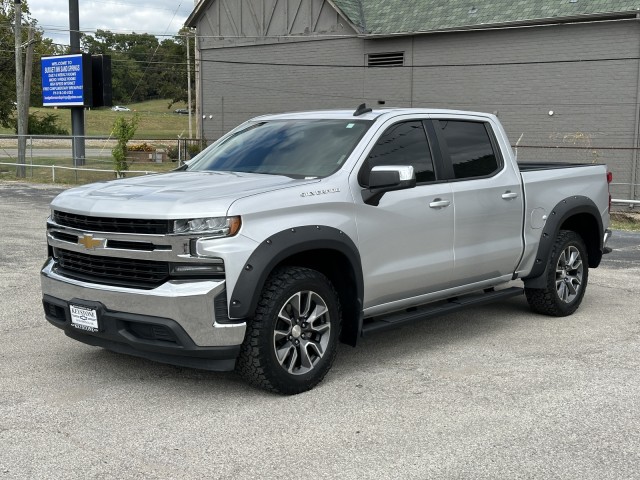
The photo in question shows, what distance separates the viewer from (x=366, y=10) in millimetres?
29141

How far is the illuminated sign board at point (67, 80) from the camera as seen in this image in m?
28.1

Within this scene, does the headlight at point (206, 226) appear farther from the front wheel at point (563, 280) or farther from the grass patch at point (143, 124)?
the grass patch at point (143, 124)

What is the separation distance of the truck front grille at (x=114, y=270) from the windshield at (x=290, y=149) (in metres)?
1.34

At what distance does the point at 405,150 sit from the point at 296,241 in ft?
5.06

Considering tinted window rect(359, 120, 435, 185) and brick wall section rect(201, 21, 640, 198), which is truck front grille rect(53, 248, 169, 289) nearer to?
tinted window rect(359, 120, 435, 185)

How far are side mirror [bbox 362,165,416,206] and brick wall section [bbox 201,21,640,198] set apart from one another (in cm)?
1563

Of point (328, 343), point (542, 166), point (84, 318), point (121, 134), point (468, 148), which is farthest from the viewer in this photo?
point (121, 134)

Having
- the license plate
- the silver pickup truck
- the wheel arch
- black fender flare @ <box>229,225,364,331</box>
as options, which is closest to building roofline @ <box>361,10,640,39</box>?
the silver pickup truck

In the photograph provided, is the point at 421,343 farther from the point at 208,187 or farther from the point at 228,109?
the point at 228,109

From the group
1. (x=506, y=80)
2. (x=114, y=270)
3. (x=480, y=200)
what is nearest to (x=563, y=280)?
(x=480, y=200)

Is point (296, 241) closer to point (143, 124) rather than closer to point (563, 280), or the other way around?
point (563, 280)

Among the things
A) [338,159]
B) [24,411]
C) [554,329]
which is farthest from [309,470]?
[554,329]

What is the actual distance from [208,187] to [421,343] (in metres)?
2.45

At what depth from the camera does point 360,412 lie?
4.96m
